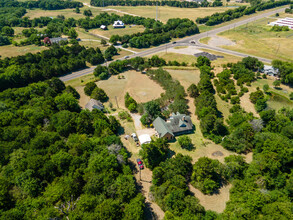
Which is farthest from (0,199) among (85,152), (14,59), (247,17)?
(247,17)

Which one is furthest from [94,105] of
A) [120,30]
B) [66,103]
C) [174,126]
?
[120,30]

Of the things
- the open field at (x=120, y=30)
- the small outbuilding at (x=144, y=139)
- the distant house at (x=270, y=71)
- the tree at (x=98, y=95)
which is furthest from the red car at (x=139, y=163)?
the open field at (x=120, y=30)

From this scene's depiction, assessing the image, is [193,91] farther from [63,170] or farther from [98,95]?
[63,170]

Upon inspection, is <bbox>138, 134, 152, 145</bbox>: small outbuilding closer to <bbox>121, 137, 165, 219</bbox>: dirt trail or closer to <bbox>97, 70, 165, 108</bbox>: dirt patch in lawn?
<bbox>121, 137, 165, 219</bbox>: dirt trail

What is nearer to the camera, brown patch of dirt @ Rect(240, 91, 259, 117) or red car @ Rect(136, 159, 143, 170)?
red car @ Rect(136, 159, 143, 170)

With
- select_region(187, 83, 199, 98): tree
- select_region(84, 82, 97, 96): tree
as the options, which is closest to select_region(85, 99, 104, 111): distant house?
select_region(84, 82, 97, 96): tree

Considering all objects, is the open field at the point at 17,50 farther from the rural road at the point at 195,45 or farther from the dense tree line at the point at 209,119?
the dense tree line at the point at 209,119

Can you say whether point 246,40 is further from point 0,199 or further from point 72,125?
point 0,199
